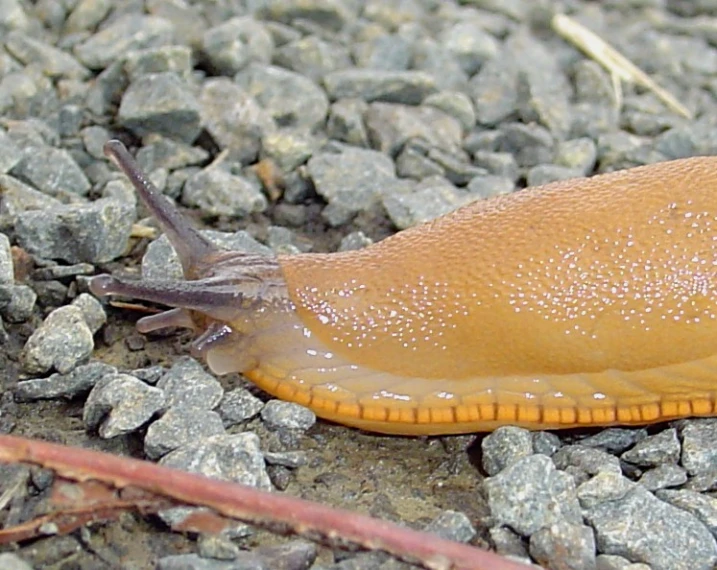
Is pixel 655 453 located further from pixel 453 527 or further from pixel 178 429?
pixel 178 429

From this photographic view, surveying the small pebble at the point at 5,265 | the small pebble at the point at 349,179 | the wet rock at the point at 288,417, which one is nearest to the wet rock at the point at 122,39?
the small pebble at the point at 349,179

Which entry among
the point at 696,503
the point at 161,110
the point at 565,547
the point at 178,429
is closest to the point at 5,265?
the point at 178,429

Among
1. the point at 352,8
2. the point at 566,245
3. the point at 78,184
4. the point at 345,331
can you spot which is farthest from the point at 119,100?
the point at 566,245

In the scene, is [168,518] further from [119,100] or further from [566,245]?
[119,100]

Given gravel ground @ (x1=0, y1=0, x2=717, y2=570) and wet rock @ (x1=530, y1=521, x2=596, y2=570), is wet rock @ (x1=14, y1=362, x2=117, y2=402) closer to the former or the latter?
gravel ground @ (x1=0, y1=0, x2=717, y2=570)

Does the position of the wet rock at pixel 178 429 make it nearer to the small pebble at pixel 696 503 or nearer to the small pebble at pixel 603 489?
the small pebble at pixel 603 489
